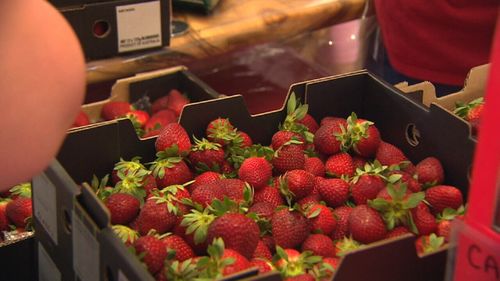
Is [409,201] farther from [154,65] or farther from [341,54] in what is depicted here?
[341,54]

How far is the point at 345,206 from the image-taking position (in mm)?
1237

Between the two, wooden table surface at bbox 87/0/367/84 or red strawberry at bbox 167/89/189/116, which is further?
wooden table surface at bbox 87/0/367/84

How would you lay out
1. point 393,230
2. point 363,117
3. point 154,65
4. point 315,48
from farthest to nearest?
point 315,48, point 154,65, point 363,117, point 393,230

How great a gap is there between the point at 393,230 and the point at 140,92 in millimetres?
807

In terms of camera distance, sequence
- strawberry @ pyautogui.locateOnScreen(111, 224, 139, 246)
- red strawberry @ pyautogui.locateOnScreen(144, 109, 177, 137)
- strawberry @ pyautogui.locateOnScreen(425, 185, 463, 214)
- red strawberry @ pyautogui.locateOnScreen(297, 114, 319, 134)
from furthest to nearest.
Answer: red strawberry @ pyautogui.locateOnScreen(144, 109, 177, 137), red strawberry @ pyautogui.locateOnScreen(297, 114, 319, 134), strawberry @ pyautogui.locateOnScreen(425, 185, 463, 214), strawberry @ pyautogui.locateOnScreen(111, 224, 139, 246)

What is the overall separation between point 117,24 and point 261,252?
0.91 m

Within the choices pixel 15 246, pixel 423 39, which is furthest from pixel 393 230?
pixel 423 39

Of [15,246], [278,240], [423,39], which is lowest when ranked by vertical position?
[15,246]

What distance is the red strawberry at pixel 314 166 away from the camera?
1316 mm

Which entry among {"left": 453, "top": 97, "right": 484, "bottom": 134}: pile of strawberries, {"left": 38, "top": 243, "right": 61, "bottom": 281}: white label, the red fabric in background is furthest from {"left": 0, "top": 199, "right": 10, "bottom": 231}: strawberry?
the red fabric in background

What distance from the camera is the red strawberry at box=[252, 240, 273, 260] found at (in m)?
1.10

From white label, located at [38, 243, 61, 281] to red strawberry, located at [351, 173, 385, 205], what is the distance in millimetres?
486

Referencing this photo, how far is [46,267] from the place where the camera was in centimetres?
129

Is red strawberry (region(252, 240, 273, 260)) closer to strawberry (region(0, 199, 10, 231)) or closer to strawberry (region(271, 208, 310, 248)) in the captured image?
strawberry (region(271, 208, 310, 248))
